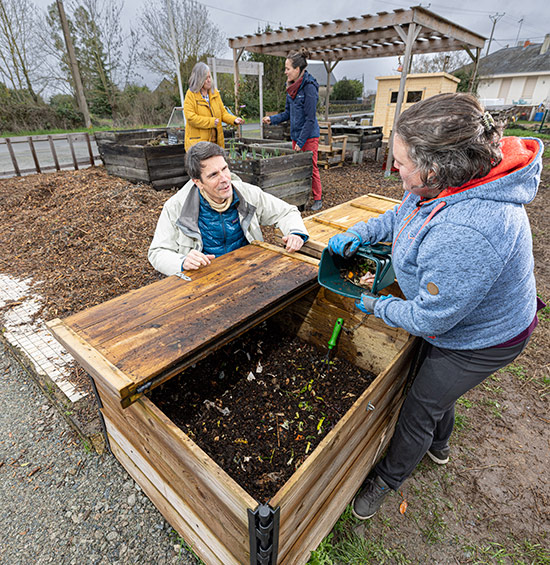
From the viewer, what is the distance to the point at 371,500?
177 cm

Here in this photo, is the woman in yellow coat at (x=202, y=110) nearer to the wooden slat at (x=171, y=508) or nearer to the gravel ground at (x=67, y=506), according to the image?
the gravel ground at (x=67, y=506)

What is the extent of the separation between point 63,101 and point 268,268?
2596cm

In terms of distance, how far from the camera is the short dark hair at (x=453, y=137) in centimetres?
103

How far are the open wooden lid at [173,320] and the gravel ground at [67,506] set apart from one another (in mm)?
980

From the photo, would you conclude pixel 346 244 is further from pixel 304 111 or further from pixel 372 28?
pixel 372 28

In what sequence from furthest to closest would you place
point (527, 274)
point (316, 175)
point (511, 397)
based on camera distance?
point (316, 175) < point (511, 397) < point (527, 274)

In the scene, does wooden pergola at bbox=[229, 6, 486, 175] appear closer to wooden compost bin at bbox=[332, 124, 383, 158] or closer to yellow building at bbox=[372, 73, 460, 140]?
wooden compost bin at bbox=[332, 124, 383, 158]

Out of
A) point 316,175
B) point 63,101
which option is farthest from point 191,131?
point 63,101

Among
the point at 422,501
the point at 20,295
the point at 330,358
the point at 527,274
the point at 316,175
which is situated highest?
Answer: the point at 527,274

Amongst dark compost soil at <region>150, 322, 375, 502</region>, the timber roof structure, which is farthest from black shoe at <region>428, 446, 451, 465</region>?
the timber roof structure

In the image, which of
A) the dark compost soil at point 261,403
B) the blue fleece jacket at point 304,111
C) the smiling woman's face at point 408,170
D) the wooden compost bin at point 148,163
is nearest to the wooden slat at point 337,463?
the dark compost soil at point 261,403

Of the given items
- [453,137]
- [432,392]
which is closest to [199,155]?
[453,137]

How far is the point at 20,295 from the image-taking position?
354 centimetres

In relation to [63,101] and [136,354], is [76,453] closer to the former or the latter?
[136,354]
